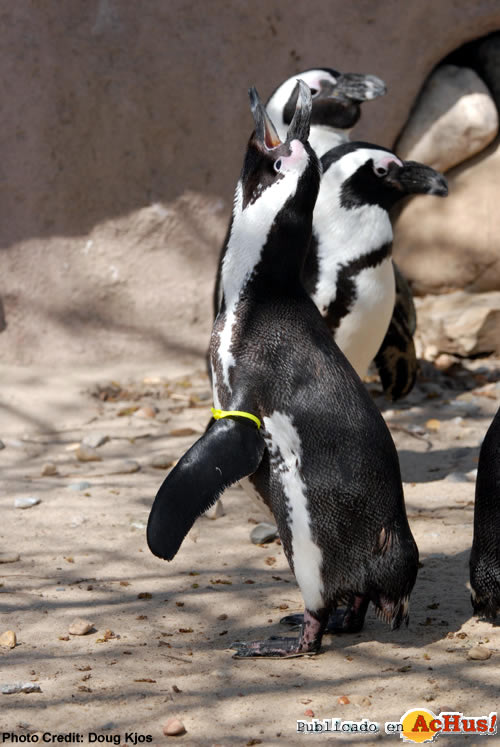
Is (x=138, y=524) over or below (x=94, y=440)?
over

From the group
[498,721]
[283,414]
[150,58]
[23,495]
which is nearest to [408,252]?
[150,58]

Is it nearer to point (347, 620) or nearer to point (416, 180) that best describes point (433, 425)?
point (416, 180)

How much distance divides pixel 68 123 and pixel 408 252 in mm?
1943

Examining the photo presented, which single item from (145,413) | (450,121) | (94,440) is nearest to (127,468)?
(94,440)

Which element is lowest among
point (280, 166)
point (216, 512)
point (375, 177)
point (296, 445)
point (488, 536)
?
point (216, 512)

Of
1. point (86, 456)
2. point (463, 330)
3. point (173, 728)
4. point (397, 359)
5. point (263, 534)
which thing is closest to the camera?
point (173, 728)

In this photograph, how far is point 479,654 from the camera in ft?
7.35

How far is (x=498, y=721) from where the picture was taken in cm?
196

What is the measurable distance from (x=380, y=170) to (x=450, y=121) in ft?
7.30

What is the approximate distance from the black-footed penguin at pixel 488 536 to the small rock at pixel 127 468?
1.63 metres

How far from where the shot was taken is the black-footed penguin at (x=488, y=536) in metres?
2.41

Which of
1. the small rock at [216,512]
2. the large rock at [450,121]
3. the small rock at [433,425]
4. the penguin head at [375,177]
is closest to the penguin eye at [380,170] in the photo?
the penguin head at [375,177]

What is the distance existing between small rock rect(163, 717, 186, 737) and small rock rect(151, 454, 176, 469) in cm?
193

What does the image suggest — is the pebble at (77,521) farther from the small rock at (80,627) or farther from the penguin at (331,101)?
the penguin at (331,101)
